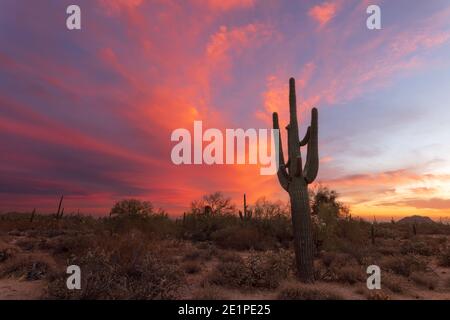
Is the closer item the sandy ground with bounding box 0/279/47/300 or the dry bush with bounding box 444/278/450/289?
the sandy ground with bounding box 0/279/47/300

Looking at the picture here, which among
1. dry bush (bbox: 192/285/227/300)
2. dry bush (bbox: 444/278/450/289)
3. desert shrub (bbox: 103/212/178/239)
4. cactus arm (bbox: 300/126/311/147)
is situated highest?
cactus arm (bbox: 300/126/311/147)

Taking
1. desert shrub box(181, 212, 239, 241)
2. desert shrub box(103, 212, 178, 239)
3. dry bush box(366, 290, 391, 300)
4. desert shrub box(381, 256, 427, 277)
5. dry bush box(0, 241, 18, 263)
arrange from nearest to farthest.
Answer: dry bush box(366, 290, 391, 300), dry bush box(0, 241, 18, 263), desert shrub box(381, 256, 427, 277), desert shrub box(103, 212, 178, 239), desert shrub box(181, 212, 239, 241)

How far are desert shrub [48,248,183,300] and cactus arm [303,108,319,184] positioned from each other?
16.7 feet

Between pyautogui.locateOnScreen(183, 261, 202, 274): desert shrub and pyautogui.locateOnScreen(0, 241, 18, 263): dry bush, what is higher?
pyautogui.locateOnScreen(0, 241, 18, 263): dry bush

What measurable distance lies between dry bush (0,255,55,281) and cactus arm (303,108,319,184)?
27.5 ft

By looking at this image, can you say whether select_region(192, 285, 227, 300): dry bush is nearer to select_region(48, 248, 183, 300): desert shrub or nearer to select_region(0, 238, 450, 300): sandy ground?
select_region(0, 238, 450, 300): sandy ground

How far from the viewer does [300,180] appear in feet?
33.2

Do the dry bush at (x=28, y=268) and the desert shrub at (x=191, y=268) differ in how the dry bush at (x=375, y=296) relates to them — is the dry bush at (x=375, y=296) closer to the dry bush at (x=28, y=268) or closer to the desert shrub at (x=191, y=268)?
the desert shrub at (x=191, y=268)

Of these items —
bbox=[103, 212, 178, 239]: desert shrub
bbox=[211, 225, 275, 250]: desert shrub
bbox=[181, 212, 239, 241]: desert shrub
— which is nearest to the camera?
bbox=[211, 225, 275, 250]: desert shrub

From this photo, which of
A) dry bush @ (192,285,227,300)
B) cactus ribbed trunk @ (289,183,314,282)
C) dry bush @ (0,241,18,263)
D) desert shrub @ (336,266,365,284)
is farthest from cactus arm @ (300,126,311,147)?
dry bush @ (0,241,18,263)

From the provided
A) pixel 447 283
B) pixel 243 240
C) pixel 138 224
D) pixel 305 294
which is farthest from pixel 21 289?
pixel 447 283

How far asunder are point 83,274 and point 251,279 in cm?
459

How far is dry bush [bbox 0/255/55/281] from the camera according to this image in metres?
9.30

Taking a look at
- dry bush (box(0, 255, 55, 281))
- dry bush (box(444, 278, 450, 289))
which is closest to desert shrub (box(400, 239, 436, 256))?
dry bush (box(444, 278, 450, 289))
